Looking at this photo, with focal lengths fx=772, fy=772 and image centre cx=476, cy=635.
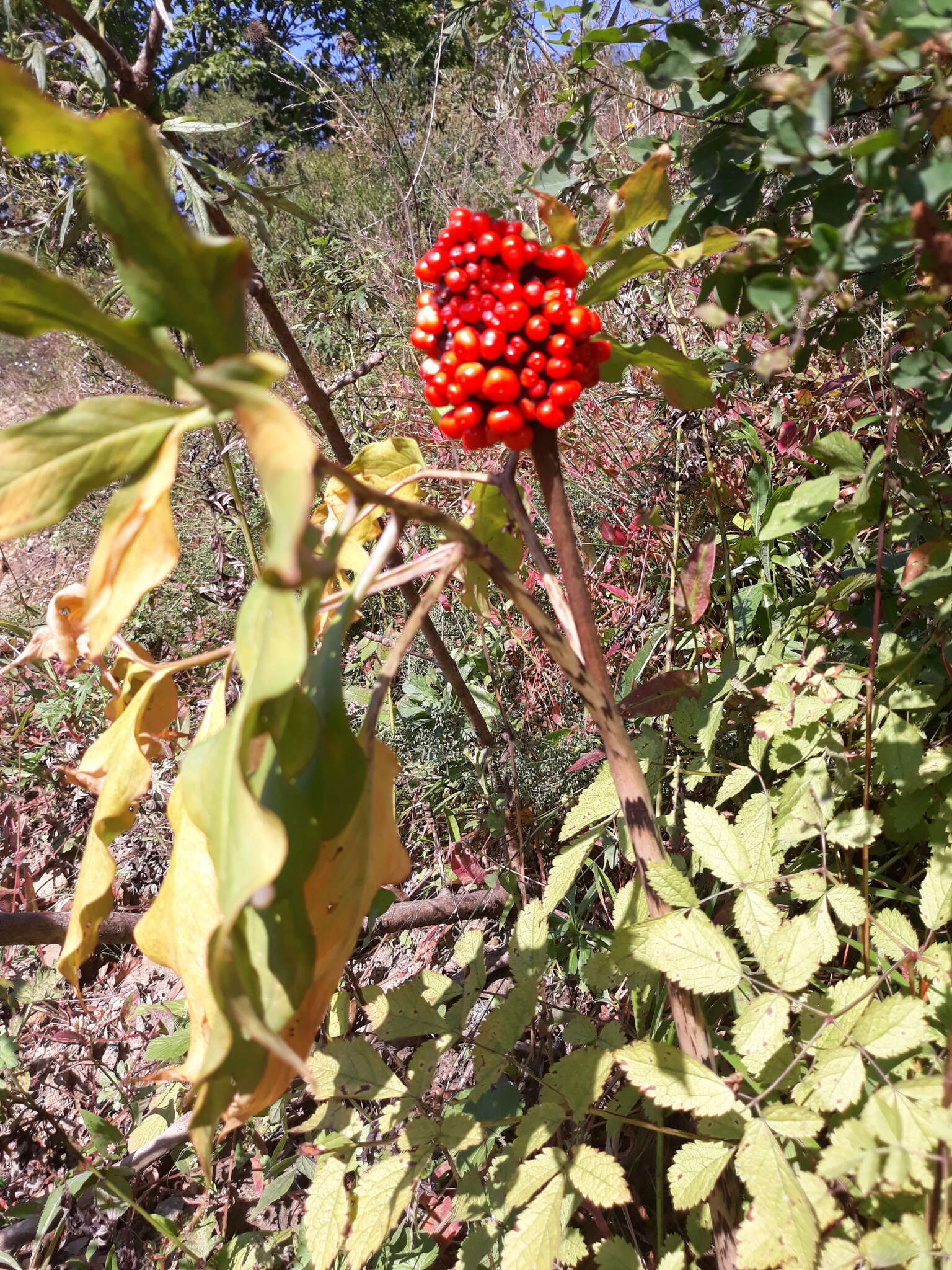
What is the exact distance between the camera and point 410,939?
63.5 inches

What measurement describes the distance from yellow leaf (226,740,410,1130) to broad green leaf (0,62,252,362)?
307mm

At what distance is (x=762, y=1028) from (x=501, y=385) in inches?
25.4

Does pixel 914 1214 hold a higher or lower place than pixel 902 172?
lower

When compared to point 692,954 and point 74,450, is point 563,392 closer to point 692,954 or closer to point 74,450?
point 74,450

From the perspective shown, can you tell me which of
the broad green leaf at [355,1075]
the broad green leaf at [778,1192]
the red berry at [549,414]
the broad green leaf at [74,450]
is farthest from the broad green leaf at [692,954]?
the broad green leaf at [74,450]

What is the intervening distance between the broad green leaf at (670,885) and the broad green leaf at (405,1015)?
32 cm

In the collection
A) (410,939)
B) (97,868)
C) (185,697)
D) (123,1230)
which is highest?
(185,697)

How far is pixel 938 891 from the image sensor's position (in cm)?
89

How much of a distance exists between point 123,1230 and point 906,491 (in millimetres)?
1669

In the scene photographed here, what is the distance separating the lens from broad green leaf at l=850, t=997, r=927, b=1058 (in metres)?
0.68

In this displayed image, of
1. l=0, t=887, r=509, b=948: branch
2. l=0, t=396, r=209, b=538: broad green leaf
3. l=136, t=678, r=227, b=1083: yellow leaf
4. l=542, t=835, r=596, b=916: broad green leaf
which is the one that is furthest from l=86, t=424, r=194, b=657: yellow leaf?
l=542, t=835, r=596, b=916: broad green leaf

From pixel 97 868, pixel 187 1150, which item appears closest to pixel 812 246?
pixel 97 868

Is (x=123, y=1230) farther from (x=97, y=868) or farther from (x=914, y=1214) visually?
(x=914, y=1214)

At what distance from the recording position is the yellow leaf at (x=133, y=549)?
478 millimetres
